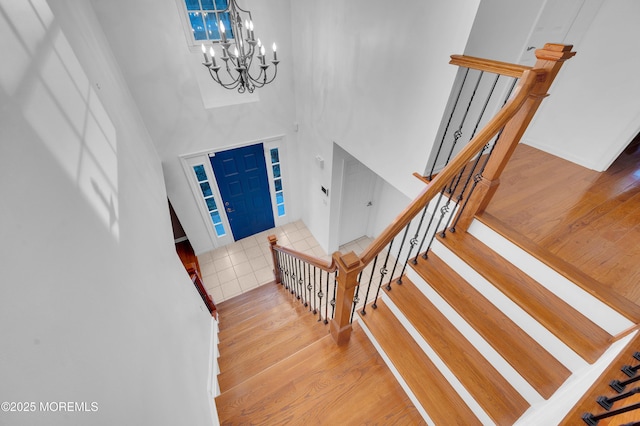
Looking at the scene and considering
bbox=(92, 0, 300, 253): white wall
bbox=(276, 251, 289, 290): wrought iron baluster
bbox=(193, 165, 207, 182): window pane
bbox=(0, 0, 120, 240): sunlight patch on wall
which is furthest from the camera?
bbox=(193, 165, 207, 182): window pane

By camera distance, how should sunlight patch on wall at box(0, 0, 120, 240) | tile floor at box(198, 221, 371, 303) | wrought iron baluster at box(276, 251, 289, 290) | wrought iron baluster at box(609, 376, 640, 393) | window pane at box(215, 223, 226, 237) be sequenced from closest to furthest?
1. wrought iron baluster at box(609, 376, 640, 393)
2. sunlight patch on wall at box(0, 0, 120, 240)
3. wrought iron baluster at box(276, 251, 289, 290)
4. tile floor at box(198, 221, 371, 303)
5. window pane at box(215, 223, 226, 237)

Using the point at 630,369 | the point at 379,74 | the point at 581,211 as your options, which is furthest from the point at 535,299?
the point at 379,74

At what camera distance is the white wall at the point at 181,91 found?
311 centimetres

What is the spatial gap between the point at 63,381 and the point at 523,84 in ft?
7.41

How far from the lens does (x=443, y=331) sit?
1.78 meters

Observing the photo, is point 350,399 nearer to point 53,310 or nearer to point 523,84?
point 53,310

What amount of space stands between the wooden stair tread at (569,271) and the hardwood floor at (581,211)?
78mm

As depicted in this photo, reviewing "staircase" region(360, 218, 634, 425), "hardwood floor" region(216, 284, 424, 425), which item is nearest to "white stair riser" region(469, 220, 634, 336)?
"staircase" region(360, 218, 634, 425)

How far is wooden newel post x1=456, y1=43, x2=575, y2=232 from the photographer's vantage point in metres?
1.39

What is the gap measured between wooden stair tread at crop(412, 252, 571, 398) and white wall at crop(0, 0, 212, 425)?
5.29 ft

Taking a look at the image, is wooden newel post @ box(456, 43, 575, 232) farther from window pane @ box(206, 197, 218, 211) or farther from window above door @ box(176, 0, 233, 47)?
window pane @ box(206, 197, 218, 211)

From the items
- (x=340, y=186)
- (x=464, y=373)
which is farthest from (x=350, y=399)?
(x=340, y=186)

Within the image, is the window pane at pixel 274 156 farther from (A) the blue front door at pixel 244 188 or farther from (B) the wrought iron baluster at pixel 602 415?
(B) the wrought iron baluster at pixel 602 415

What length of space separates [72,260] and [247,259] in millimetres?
4298
